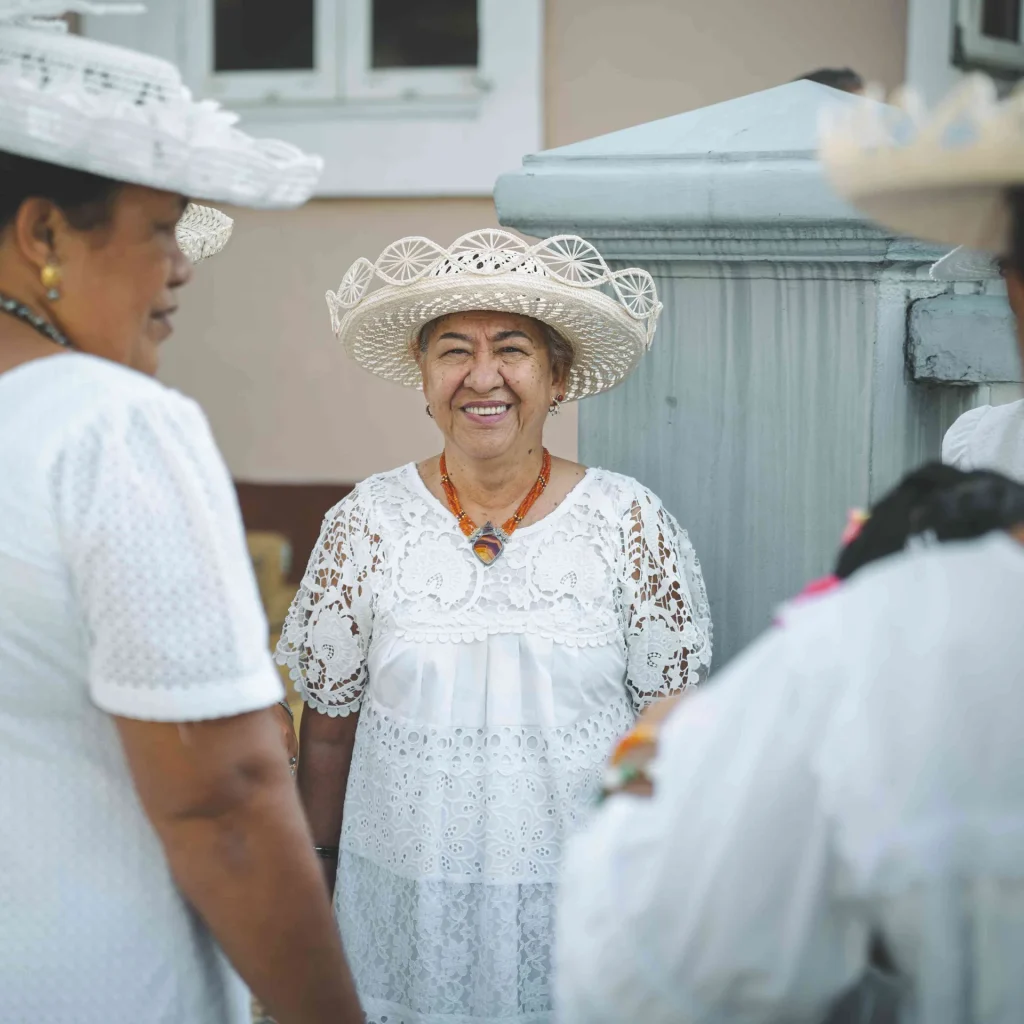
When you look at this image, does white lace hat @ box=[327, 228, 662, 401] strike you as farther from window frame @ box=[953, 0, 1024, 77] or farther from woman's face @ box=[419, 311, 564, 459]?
window frame @ box=[953, 0, 1024, 77]

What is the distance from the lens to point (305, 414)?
17.8ft

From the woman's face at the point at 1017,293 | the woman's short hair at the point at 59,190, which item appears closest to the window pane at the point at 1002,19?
the woman's face at the point at 1017,293

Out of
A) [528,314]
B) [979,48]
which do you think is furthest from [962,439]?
[979,48]

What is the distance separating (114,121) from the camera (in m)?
1.38

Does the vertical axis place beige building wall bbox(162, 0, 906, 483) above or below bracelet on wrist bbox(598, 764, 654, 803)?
above

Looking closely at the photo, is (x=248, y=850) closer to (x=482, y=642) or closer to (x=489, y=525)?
(x=482, y=642)

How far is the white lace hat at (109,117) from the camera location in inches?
53.7

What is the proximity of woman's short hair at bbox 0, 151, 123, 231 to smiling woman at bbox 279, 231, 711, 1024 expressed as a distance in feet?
3.97

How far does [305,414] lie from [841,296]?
3.32 metres

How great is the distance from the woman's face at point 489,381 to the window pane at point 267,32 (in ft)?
9.74

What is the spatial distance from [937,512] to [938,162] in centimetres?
34

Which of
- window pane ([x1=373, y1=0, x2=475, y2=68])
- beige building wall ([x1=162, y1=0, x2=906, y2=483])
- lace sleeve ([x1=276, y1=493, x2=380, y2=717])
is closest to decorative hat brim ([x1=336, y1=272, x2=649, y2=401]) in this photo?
lace sleeve ([x1=276, y1=493, x2=380, y2=717])

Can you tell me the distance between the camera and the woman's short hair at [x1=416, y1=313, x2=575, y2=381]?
278cm

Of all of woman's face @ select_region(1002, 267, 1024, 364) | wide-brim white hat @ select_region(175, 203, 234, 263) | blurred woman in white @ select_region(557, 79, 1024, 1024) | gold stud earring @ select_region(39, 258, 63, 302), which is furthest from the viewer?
wide-brim white hat @ select_region(175, 203, 234, 263)
